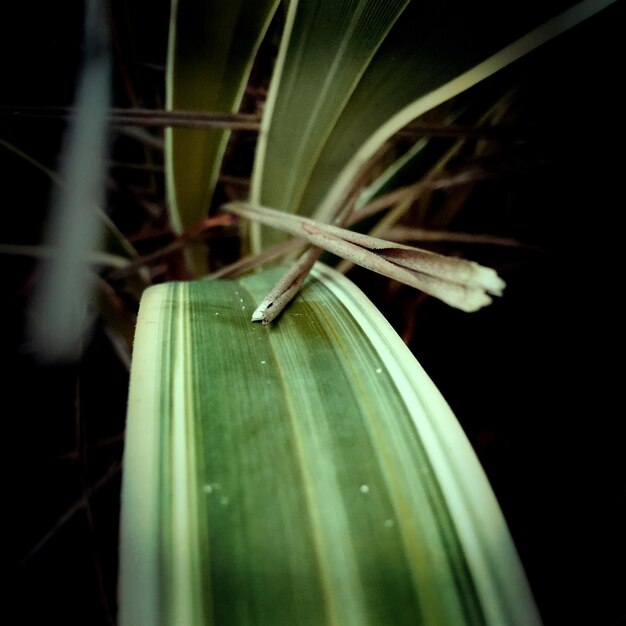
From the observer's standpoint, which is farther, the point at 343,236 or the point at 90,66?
the point at 90,66

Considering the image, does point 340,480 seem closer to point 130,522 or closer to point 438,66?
point 130,522

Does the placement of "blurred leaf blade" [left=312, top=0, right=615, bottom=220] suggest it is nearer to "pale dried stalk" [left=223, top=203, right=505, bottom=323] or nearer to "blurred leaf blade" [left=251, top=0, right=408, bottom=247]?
"blurred leaf blade" [left=251, top=0, right=408, bottom=247]

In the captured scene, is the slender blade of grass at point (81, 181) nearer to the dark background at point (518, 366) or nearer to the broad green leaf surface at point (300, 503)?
the dark background at point (518, 366)

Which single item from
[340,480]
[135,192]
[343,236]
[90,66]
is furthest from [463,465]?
[135,192]

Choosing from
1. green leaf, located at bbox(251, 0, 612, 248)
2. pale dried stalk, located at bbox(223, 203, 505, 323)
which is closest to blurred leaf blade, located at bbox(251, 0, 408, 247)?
green leaf, located at bbox(251, 0, 612, 248)

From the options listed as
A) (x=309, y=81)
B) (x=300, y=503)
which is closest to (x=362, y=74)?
(x=309, y=81)

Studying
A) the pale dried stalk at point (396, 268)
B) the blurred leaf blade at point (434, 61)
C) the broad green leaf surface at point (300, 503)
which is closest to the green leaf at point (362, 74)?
the blurred leaf blade at point (434, 61)
